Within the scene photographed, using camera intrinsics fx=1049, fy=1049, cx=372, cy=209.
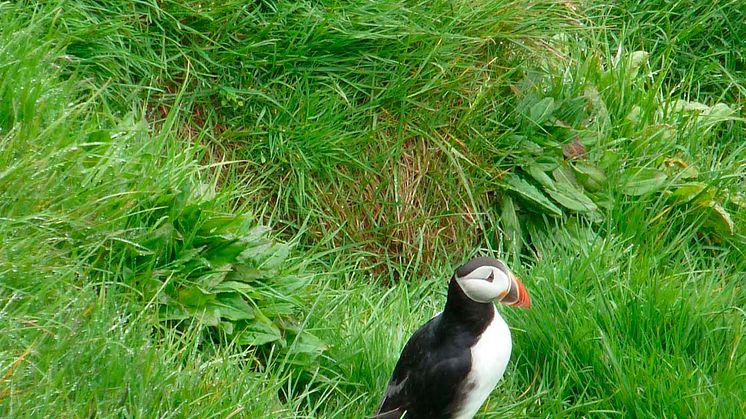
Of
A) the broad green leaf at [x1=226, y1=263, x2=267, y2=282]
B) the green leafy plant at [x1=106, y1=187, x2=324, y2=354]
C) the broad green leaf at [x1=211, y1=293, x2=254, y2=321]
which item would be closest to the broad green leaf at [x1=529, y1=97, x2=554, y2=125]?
the green leafy plant at [x1=106, y1=187, x2=324, y2=354]

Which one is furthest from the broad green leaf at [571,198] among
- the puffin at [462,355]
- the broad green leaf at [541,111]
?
the puffin at [462,355]

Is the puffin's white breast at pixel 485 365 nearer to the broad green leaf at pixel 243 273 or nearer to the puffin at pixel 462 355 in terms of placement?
the puffin at pixel 462 355

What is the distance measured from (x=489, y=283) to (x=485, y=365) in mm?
272

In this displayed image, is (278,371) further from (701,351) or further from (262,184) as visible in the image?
(701,351)

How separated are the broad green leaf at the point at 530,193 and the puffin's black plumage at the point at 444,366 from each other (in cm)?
134

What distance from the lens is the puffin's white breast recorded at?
3.37m

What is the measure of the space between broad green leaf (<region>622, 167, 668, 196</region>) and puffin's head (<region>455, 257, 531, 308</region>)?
60.5 inches

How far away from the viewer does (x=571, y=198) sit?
15.5ft

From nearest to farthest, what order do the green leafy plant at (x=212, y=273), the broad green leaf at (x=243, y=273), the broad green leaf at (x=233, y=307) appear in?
the green leafy plant at (x=212, y=273) < the broad green leaf at (x=233, y=307) < the broad green leaf at (x=243, y=273)

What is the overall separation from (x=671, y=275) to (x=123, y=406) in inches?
88.1

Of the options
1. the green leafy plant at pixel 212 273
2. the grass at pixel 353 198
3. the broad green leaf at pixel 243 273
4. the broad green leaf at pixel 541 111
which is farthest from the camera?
the broad green leaf at pixel 541 111

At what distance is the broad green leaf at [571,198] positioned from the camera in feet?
15.3

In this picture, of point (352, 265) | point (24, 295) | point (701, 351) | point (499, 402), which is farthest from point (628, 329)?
point (24, 295)

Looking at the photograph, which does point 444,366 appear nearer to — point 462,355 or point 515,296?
point 462,355
